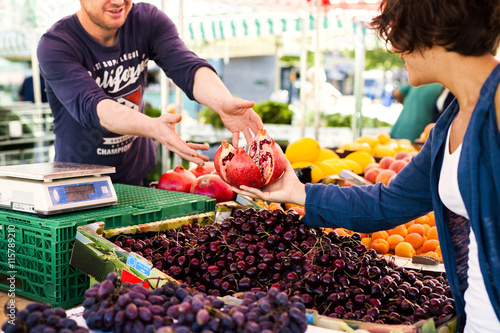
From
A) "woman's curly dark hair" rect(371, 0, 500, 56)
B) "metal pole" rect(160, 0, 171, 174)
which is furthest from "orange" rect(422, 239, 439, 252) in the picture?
"metal pole" rect(160, 0, 171, 174)

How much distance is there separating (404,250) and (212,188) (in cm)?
101

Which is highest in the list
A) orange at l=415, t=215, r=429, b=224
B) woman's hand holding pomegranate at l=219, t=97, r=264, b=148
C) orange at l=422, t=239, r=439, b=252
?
woman's hand holding pomegranate at l=219, t=97, r=264, b=148

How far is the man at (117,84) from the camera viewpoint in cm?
204

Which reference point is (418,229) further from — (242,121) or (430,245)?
(242,121)

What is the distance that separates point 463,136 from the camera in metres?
1.35

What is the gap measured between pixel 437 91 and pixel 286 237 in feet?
15.1

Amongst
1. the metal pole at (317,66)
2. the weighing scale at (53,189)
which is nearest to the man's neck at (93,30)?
the weighing scale at (53,189)

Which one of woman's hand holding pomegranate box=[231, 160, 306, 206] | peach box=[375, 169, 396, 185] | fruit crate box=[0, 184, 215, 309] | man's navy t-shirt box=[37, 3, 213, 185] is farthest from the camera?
peach box=[375, 169, 396, 185]

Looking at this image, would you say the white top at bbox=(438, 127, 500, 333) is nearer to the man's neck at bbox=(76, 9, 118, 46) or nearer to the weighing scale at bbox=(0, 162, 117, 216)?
the weighing scale at bbox=(0, 162, 117, 216)

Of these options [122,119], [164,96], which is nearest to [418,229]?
[122,119]

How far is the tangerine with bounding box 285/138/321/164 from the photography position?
11.3 ft

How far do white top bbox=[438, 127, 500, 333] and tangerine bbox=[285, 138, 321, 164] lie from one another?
6.72 feet

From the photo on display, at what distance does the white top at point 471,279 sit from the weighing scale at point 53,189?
4.14 feet

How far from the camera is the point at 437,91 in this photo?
559cm
